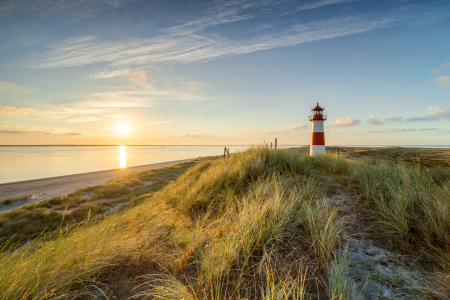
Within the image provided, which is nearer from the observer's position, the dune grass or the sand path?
the sand path

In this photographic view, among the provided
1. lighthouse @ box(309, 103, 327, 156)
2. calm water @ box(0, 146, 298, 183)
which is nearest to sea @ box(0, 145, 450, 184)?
calm water @ box(0, 146, 298, 183)

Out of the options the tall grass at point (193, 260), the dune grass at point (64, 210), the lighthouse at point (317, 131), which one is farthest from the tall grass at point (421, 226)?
the lighthouse at point (317, 131)

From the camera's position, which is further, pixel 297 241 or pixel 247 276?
pixel 297 241

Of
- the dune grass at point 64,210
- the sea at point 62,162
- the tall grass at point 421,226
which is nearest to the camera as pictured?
the tall grass at point 421,226

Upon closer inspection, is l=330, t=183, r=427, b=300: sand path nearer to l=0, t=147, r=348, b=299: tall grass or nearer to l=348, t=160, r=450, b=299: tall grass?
l=348, t=160, r=450, b=299: tall grass

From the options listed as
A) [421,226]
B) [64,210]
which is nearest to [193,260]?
[421,226]

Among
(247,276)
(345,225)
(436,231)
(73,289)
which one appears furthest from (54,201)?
(436,231)

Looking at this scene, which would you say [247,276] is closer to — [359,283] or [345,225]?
[359,283]

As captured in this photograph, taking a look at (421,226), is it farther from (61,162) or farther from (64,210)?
(61,162)

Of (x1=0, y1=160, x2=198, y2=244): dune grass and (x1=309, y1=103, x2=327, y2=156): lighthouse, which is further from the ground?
(x1=309, y1=103, x2=327, y2=156): lighthouse

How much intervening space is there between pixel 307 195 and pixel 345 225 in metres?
1.01

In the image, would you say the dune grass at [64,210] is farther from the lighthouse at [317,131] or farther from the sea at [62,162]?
the lighthouse at [317,131]

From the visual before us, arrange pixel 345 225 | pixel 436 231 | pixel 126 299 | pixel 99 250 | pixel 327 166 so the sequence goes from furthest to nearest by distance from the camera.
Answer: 1. pixel 327 166
2. pixel 345 225
3. pixel 436 231
4. pixel 99 250
5. pixel 126 299

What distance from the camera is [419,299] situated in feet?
6.02
